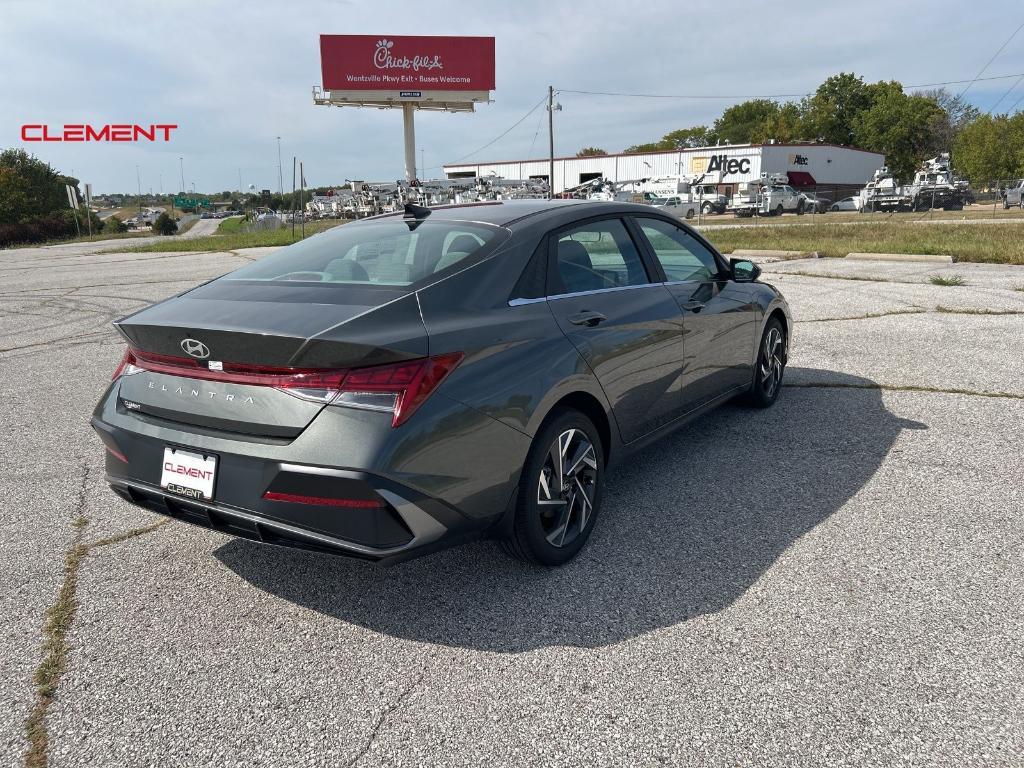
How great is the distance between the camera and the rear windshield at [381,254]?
125 inches

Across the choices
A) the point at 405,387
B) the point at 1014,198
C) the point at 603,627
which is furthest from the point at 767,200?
the point at 405,387

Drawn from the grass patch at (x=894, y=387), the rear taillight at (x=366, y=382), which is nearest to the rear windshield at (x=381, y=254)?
the rear taillight at (x=366, y=382)

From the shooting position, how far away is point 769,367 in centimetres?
552

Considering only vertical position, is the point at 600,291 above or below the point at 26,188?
below

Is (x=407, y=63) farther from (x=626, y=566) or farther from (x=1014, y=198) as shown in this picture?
(x=626, y=566)

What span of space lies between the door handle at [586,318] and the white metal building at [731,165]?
194 feet

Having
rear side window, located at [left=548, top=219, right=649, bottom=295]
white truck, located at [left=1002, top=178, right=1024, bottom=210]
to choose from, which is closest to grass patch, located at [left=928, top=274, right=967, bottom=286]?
rear side window, located at [left=548, top=219, right=649, bottom=295]

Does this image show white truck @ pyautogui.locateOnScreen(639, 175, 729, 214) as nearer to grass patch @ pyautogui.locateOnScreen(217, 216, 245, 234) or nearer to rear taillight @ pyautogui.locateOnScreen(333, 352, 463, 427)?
grass patch @ pyautogui.locateOnScreen(217, 216, 245, 234)

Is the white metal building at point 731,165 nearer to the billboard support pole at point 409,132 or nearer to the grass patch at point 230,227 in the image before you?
the billboard support pole at point 409,132

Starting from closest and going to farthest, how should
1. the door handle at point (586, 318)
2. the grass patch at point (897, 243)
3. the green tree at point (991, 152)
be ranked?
the door handle at point (586, 318)
the grass patch at point (897, 243)
the green tree at point (991, 152)

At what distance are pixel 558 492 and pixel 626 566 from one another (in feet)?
1.45

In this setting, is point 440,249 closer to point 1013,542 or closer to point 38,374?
point 1013,542

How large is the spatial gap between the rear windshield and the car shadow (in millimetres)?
1176

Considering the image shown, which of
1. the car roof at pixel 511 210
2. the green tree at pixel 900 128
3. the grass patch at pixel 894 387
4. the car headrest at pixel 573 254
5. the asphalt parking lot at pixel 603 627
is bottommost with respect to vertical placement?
the asphalt parking lot at pixel 603 627
